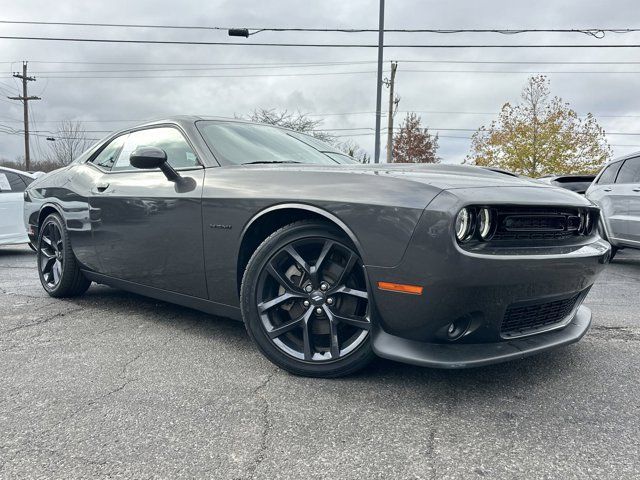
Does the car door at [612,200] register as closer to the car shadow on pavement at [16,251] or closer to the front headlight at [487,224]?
the front headlight at [487,224]

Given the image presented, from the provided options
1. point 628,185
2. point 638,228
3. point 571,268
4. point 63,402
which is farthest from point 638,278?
point 63,402

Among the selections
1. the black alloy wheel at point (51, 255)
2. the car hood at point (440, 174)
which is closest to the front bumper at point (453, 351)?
the car hood at point (440, 174)

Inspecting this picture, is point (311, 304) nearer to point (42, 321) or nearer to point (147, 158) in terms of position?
point (147, 158)

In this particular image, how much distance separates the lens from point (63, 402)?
7.50 feet

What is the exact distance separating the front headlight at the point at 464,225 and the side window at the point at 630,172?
6.00m

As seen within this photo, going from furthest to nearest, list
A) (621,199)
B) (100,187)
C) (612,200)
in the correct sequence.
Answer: (612,200)
(621,199)
(100,187)

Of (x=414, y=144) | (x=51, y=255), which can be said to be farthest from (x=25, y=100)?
(x=51, y=255)

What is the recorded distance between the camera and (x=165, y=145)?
11.7ft

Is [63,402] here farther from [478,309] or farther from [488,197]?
[488,197]

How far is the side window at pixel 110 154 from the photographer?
4062 mm

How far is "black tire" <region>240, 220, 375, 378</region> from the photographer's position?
2418 mm

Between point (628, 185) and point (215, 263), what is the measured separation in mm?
6342

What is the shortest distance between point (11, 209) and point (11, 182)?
472 millimetres

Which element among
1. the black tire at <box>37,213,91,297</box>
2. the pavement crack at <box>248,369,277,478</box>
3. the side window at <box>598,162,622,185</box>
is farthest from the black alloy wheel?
the side window at <box>598,162,622,185</box>
